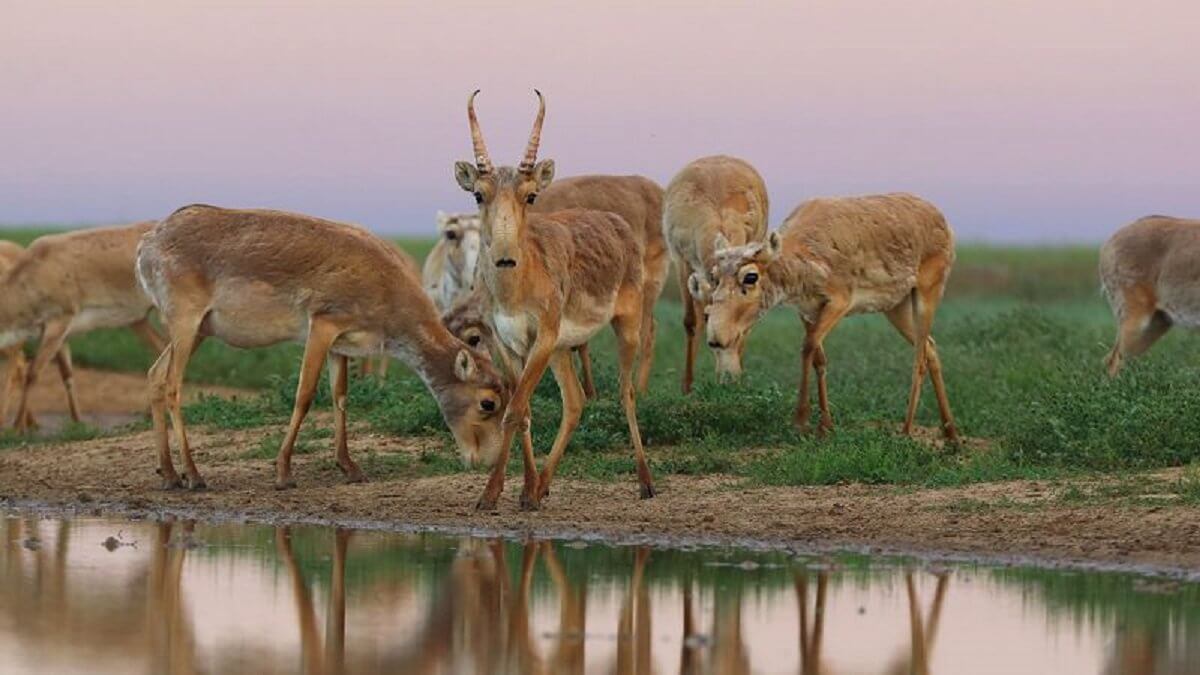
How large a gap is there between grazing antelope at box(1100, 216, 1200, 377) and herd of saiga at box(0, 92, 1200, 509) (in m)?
0.02

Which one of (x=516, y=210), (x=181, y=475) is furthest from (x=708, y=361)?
(x=516, y=210)

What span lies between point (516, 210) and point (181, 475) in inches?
172

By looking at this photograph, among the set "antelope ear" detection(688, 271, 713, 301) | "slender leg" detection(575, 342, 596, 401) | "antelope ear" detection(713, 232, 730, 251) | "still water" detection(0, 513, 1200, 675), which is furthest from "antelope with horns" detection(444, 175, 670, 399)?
"still water" detection(0, 513, 1200, 675)

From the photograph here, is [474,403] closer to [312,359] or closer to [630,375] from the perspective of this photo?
[312,359]

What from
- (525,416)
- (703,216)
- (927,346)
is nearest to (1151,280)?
(927,346)

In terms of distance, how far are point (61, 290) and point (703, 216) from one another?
7.17 meters

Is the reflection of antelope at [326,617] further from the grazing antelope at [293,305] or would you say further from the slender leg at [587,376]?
the slender leg at [587,376]

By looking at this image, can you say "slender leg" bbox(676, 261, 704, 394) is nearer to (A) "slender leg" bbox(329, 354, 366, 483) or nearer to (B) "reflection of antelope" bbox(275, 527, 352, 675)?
(A) "slender leg" bbox(329, 354, 366, 483)

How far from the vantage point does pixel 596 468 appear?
1562cm

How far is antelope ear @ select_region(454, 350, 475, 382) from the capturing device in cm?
1512

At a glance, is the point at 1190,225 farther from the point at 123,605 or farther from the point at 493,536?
the point at 123,605

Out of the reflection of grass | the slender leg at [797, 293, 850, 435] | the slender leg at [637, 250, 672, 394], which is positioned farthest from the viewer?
the slender leg at [637, 250, 672, 394]

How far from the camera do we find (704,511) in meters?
13.7

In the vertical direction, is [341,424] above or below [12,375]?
above
